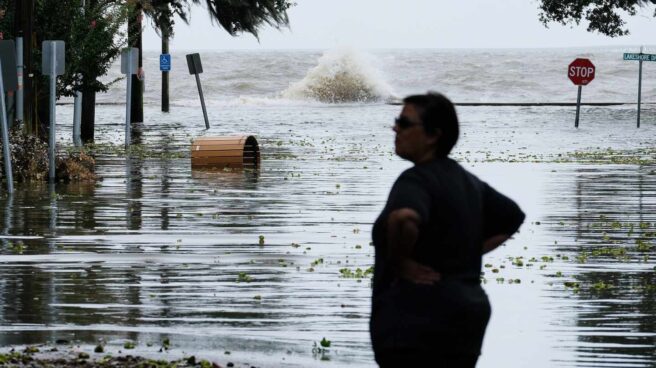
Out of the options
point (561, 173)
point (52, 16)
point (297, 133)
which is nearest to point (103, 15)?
point (52, 16)

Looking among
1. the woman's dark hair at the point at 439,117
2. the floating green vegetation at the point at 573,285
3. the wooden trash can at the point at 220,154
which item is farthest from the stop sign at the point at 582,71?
the woman's dark hair at the point at 439,117

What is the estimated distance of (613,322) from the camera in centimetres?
1006

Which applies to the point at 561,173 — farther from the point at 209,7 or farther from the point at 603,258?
the point at 209,7

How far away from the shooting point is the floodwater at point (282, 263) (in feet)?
30.7

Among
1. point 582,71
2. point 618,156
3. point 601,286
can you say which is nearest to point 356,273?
point 601,286

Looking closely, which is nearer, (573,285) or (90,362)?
(90,362)

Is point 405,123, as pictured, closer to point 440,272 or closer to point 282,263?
point 440,272

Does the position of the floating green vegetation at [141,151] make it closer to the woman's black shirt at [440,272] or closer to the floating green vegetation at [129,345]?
the floating green vegetation at [129,345]

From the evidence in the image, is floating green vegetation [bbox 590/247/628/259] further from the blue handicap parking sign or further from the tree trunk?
the blue handicap parking sign

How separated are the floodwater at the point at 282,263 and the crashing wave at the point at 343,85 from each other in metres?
49.2

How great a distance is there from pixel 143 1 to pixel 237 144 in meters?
10.6

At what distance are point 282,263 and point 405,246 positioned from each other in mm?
7910

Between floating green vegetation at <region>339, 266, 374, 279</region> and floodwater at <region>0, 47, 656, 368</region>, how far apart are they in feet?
0.16

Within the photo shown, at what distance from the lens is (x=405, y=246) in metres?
5.23
